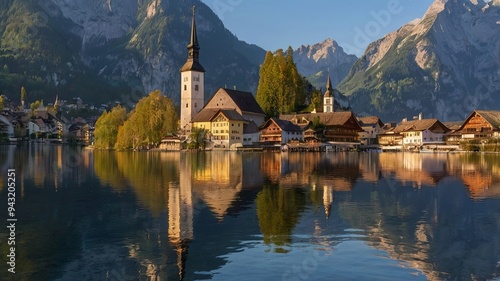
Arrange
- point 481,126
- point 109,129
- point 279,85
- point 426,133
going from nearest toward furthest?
point 481,126, point 109,129, point 426,133, point 279,85

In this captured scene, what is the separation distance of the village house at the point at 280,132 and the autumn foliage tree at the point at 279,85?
48.8 ft

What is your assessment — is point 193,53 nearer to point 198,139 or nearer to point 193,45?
point 193,45

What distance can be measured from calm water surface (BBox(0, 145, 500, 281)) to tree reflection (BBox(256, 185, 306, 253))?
0.05 metres

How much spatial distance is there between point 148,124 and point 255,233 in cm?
10280

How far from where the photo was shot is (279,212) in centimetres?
2417

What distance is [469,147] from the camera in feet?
365

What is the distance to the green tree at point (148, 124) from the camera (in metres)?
118

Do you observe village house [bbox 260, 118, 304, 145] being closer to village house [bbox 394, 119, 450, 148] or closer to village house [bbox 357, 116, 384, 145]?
village house [bbox 394, 119, 450, 148]

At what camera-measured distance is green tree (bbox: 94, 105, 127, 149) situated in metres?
126

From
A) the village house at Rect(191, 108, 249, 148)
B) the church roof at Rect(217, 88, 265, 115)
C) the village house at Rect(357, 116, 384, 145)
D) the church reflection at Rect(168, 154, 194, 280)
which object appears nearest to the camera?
the church reflection at Rect(168, 154, 194, 280)

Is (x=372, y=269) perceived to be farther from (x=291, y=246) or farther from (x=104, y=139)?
(x=104, y=139)

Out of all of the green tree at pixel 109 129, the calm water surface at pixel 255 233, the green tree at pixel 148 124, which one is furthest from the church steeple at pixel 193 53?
the calm water surface at pixel 255 233

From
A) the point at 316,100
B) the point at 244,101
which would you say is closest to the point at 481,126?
the point at 316,100

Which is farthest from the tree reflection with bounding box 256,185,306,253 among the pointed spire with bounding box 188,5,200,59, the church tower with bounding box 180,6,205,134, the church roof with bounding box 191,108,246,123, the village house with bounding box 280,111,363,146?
the pointed spire with bounding box 188,5,200,59
